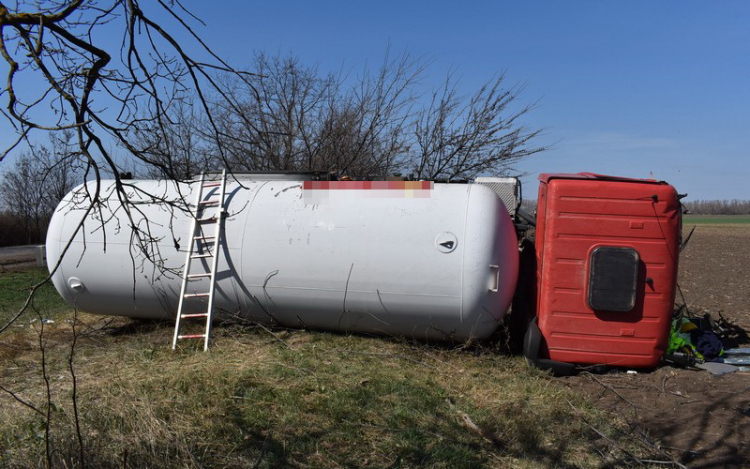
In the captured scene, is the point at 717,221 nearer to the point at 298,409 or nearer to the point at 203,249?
the point at 203,249

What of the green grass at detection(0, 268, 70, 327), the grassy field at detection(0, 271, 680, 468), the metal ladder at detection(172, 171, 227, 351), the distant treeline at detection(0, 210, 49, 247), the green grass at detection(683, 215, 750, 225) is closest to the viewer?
the grassy field at detection(0, 271, 680, 468)

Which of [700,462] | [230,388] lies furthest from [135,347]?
[700,462]

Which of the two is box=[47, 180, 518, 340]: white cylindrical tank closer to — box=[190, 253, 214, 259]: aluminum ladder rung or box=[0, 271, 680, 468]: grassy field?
box=[190, 253, 214, 259]: aluminum ladder rung

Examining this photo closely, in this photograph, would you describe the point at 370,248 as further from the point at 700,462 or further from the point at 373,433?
the point at 700,462

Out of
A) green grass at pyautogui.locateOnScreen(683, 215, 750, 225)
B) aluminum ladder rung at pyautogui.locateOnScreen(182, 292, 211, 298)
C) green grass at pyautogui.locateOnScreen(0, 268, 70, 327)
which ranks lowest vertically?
green grass at pyautogui.locateOnScreen(0, 268, 70, 327)

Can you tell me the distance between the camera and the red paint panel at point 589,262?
6.20 metres

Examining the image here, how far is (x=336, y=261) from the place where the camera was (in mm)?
6867

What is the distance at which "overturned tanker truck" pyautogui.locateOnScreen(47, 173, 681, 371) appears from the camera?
623 centimetres

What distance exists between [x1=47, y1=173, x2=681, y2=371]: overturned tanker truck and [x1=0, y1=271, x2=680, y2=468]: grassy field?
465 millimetres

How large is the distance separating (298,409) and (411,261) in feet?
7.57

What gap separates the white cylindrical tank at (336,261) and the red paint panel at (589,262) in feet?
1.81

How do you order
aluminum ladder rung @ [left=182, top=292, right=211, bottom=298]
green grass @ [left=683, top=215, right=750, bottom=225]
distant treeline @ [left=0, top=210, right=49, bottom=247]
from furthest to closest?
green grass @ [left=683, top=215, right=750, bottom=225]
distant treeline @ [left=0, top=210, right=49, bottom=247]
aluminum ladder rung @ [left=182, top=292, right=211, bottom=298]

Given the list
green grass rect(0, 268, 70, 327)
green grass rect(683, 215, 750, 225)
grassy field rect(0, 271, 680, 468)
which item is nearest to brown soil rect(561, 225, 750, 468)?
grassy field rect(0, 271, 680, 468)

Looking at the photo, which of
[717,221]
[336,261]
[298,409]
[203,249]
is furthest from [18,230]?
[717,221]
